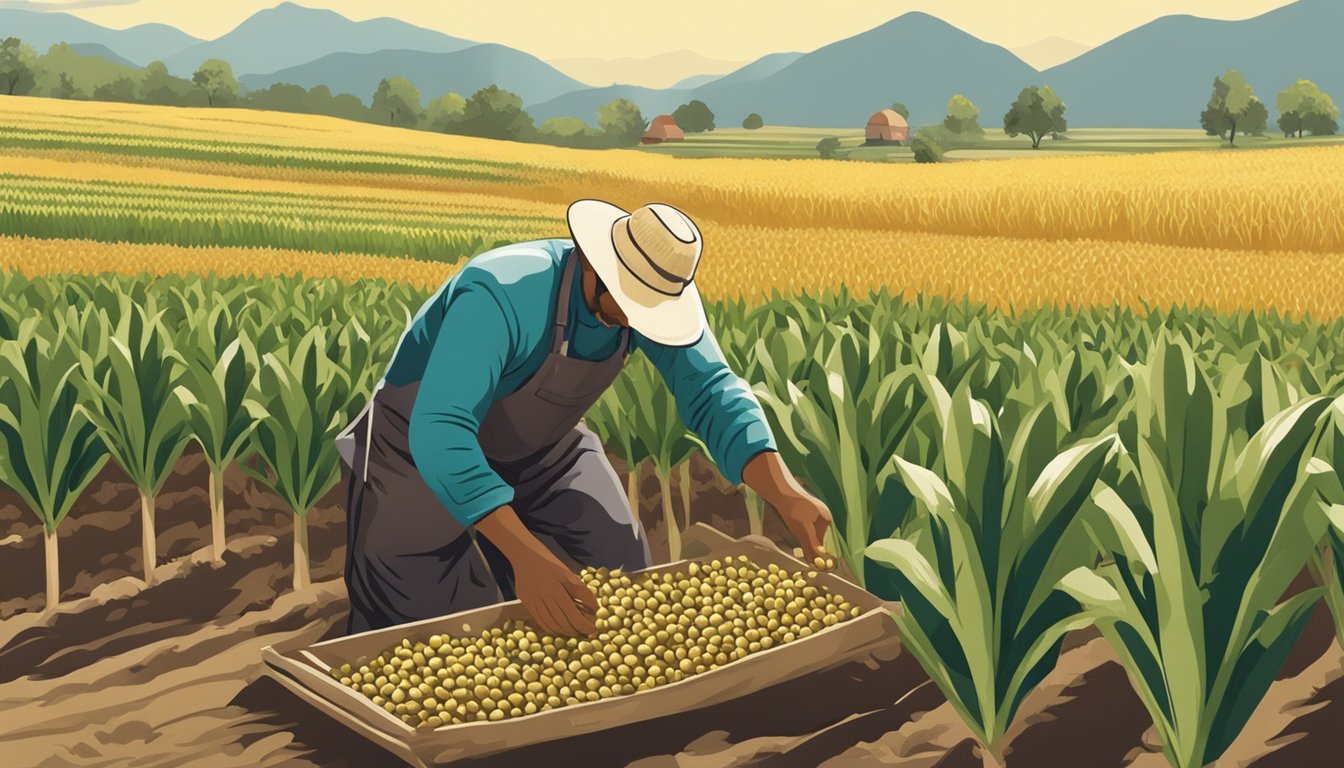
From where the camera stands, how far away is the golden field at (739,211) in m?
14.1

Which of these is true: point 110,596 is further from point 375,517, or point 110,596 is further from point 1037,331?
point 1037,331

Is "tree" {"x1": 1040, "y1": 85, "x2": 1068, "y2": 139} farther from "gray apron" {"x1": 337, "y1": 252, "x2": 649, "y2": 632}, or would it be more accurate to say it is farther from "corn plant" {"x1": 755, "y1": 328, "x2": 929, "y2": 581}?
"gray apron" {"x1": 337, "y1": 252, "x2": 649, "y2": 632}

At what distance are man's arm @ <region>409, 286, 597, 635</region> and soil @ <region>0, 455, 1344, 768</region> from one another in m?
0.36

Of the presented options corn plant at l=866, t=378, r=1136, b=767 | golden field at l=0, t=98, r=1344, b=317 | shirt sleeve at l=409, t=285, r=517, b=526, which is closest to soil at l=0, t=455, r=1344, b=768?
corn plant at l=866, t=378, r=1136, b=767

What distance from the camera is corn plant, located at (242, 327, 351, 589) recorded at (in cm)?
509

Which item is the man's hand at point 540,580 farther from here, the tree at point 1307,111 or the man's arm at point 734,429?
the tree at point 1307,111

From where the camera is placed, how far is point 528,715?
317 cm

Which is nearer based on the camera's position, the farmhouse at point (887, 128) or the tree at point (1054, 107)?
the tree at point (1054, 107)

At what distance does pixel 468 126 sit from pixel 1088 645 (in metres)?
72.1

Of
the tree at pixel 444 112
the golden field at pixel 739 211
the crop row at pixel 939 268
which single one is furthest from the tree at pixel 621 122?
the crop row at pixel 939 268

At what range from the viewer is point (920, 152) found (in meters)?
57.2

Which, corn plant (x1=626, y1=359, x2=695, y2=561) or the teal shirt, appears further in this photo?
corn plant (x1=626, y1=359, x2=695, y2=561)

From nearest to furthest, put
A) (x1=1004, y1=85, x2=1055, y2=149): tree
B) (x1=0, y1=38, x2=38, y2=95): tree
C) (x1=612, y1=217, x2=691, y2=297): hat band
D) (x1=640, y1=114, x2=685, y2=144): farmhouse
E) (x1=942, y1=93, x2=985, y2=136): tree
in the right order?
1. (x1=612, y1=217, x2=691, y2=297): hat band
2. (x1=0, y1=38, x2=38, y2=95): tree
3. (x1=1004, y1=85, x2=1055, y2=149): tree
4. (x1=640, y1=114, x2=685, y2=144): farmhouse
5. (x1=942, y1=93, x2=985, y2=136): tree

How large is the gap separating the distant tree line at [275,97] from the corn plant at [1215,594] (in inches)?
2761
